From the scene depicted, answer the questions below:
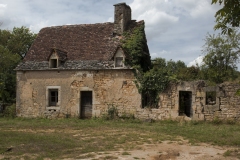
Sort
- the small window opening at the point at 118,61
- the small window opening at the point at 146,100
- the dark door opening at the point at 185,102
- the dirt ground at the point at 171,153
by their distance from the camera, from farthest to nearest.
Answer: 1. the small window opening at the point at 118,61
2. the small window opening at the point at 146,100
3. the dark door opening at the point at 185,102
4. the dirt ground at the point at 171,153

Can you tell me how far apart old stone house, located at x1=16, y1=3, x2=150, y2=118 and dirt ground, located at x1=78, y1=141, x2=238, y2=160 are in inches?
319

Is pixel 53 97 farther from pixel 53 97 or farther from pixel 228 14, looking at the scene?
pixel 228 14

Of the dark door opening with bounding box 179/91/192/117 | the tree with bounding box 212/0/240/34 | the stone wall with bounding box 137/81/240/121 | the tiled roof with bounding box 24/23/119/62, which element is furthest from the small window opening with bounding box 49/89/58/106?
the tree with bounding box 212/0/240/34

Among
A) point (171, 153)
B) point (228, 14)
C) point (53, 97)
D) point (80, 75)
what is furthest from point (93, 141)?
point (53, 97)

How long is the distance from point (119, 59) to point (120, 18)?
11.8ft

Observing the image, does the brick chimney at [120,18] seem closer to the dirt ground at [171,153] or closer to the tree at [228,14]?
the dirt ground at [171,153]

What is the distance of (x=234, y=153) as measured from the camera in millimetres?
8648

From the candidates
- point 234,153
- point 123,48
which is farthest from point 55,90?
point 234,153

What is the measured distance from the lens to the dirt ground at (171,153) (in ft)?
26.5

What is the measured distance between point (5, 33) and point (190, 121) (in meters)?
27.4

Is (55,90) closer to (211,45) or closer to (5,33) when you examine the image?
(211,45)

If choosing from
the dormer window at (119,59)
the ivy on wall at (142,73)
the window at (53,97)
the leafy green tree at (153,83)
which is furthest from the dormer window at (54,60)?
the leafy green tree at (153,83)

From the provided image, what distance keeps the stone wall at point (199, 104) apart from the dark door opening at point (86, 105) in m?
3.52

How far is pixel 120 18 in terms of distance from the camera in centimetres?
2014
